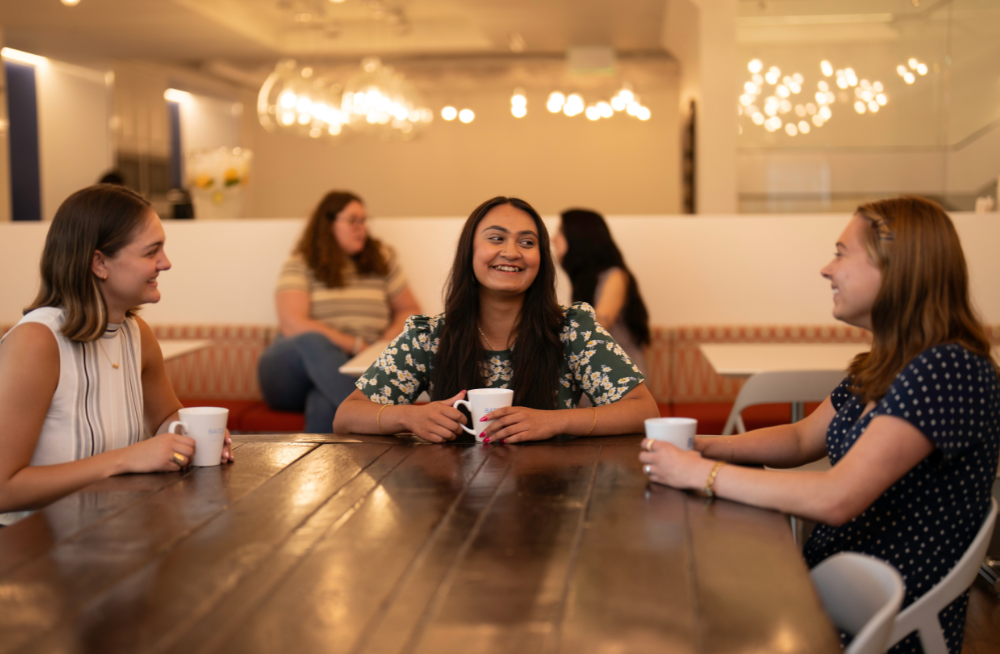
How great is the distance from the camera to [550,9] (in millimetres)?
7102

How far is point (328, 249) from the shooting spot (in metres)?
4.01

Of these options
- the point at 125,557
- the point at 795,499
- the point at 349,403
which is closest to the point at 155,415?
the point at 349,403

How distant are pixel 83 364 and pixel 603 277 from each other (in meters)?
2.30

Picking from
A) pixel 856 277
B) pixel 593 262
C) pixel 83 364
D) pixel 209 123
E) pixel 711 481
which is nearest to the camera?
pixel 711 481

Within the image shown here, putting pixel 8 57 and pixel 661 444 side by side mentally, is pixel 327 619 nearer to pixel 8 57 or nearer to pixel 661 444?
pixel 661 444

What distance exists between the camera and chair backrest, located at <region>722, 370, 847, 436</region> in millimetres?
2629

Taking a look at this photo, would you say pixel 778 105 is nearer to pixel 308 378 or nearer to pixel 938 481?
pixel 308 378

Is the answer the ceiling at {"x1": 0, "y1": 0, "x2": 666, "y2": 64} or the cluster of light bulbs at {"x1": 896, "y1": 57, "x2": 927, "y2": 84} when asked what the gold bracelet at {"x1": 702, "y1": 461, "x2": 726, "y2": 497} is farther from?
the ceiling at {"x1": 0, "y1": 0, "x2": 666, "y2": 64}

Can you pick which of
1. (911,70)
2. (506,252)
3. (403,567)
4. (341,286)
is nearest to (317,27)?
(341,286)

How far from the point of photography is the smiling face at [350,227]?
157 inches

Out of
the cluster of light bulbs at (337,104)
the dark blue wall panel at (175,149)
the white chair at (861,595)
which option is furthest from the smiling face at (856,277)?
the dark blue wall panel at (175,149)

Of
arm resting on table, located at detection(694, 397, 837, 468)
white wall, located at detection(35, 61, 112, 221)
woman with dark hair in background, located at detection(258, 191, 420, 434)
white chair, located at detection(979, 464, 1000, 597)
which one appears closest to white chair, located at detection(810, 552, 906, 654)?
arm resting on table, located at detection(694, 397, 837, 468)

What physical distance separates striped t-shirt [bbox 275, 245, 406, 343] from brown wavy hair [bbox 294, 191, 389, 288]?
0.03m

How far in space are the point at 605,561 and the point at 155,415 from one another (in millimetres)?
1163
